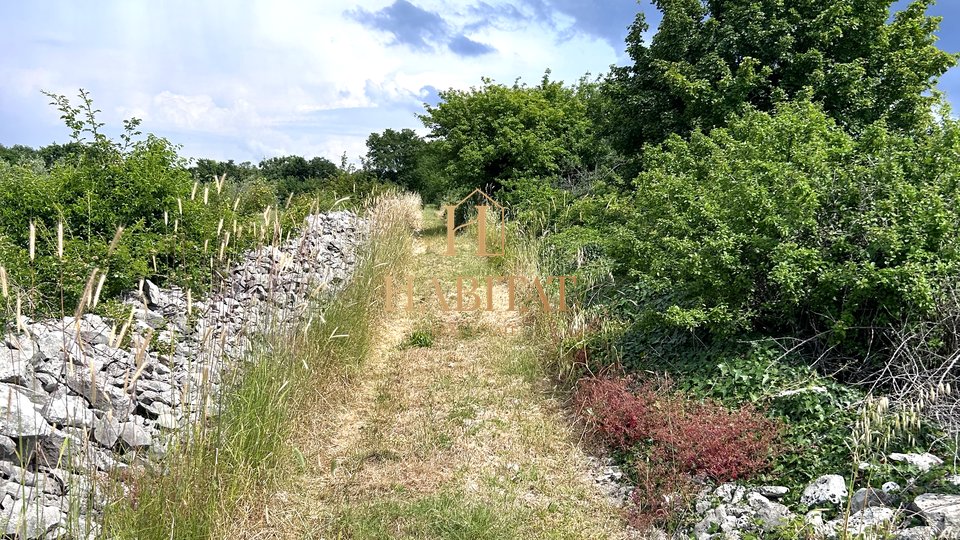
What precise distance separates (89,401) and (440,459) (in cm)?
193

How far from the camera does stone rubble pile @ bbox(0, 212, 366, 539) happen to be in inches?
85.0

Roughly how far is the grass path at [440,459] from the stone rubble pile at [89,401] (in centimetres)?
68

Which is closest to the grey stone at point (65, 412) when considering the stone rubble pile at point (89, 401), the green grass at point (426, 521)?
the stone rubble pile at point (89, 401)

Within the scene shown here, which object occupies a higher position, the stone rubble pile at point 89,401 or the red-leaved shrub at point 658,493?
the stone rubble pile at point 89,401

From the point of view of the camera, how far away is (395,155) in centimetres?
2459

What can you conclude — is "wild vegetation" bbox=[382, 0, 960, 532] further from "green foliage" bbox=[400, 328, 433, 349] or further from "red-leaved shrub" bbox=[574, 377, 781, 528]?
"green foliage" bbox=[400, 328, 433, 349]

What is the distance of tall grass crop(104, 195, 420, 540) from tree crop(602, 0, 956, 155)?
6.41m

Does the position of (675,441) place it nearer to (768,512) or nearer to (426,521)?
(768,512)

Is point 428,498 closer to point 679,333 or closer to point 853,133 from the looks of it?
point 679,333

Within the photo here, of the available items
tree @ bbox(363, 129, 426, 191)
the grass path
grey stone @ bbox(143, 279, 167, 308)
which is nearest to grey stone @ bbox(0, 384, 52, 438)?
the grass path

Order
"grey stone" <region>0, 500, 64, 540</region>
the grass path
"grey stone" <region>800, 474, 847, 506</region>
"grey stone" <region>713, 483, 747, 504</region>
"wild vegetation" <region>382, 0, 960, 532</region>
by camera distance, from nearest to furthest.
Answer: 1. "grey stone" <region>0, 500, 64, 540</region>
2. "grey stone" <region>800, 474, 847, 506</region>
3. "grey stone" <region>713, 483, 747, 504</region>
4. the grass path
5. "wild vegetation" <region>382, 0, 960, 532</region>

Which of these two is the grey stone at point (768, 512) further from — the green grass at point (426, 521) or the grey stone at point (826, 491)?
the green grass at point (426, 521)

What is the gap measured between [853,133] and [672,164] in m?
3.98

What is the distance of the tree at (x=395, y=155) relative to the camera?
24125 millimetres
